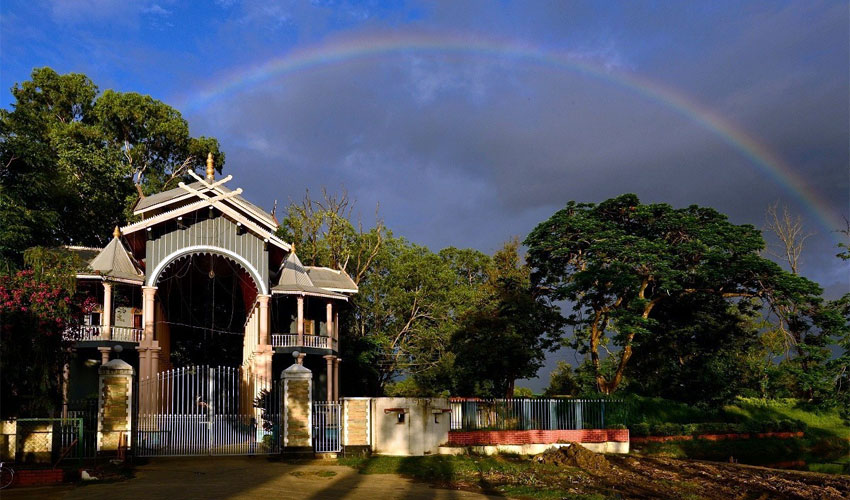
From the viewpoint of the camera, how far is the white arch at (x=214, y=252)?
29.6m

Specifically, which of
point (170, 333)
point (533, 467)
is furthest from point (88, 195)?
point (533, 467)

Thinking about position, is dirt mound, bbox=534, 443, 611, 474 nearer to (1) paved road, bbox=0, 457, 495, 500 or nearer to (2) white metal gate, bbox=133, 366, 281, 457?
(1) paved road, bbox=0, 457, 495, 500

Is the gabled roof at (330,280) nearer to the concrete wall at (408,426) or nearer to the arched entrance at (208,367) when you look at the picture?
the arched entrance at (208,367)

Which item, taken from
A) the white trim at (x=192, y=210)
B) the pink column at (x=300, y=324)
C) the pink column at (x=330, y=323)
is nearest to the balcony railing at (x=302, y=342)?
the pink column at (x=330, y=323)

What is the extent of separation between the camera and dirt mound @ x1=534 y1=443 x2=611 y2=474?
789 inches

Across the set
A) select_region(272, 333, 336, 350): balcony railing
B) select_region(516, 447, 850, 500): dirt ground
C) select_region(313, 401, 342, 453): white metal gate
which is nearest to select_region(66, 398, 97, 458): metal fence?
select_region(313, 401, 342, 453): white metal gate

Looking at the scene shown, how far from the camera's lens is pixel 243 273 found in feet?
105

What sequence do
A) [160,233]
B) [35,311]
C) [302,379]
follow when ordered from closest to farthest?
[35,311]
[302,379]
[160,233]

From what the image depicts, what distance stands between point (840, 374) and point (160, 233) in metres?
24.5

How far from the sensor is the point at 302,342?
31562mm

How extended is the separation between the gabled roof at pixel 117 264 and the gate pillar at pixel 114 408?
10.9 metres

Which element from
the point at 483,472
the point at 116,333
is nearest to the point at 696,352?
the point at 483,472

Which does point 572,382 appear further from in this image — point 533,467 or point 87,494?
point 87,494

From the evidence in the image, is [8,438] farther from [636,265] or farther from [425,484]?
[636,265]
